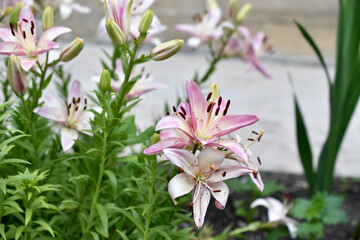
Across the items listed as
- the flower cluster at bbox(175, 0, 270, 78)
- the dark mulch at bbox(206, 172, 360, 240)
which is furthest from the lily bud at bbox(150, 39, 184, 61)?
the dark mulch at bbox(206, 172, 360, 240)

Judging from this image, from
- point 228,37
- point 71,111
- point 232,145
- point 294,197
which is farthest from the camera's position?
point 294,197

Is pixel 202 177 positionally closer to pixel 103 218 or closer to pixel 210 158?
pixel 210 158

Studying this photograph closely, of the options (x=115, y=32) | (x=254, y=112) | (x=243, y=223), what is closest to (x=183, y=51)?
(x=254, y=112)

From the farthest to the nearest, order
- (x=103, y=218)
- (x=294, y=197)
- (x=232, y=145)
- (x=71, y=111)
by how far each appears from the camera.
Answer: (x=294, y=197), (x=71, y=111), (x=103, y=218), (x=232, y=145)

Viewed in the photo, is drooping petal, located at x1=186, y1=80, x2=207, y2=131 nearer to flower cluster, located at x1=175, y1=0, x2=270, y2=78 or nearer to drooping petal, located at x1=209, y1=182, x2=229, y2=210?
drooping petal, located at x1=209, y1=182, x2=229, y2=210

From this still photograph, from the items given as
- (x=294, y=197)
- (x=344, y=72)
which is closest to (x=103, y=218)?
(x=344, y=72)

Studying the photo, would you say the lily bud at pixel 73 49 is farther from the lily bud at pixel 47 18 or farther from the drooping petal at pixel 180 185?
the drooping petal at pixel 180 185

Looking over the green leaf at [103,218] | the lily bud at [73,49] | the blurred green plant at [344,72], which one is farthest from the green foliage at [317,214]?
the lily bud at [73,49]
